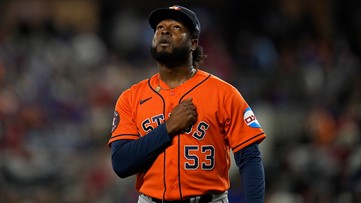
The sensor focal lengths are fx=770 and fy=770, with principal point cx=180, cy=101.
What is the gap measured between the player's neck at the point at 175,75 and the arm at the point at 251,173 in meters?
0.50

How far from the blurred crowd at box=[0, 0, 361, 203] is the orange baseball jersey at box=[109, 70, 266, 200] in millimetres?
2992

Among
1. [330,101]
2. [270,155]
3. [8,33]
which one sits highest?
[8,33]

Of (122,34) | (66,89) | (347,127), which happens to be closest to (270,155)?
(347,127)

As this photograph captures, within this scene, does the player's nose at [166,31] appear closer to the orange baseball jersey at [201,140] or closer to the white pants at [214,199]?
the orange baseball jersey at [201,140]

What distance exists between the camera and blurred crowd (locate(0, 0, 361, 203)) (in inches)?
324

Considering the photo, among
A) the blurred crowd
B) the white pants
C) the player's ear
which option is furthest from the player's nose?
the blurred crowd

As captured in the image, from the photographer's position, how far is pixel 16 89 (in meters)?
10.9

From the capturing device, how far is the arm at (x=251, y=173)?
144 inches

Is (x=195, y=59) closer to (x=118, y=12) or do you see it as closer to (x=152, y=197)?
(x=152, y=197)

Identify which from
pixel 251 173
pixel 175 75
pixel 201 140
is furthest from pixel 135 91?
pixel 251 173

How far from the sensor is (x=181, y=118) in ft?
12.3

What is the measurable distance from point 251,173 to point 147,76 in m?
7.90

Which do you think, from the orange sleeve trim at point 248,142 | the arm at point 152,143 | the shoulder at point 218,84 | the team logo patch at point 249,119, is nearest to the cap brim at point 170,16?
the shoulder at point 218,84

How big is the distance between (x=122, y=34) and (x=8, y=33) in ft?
6.37
